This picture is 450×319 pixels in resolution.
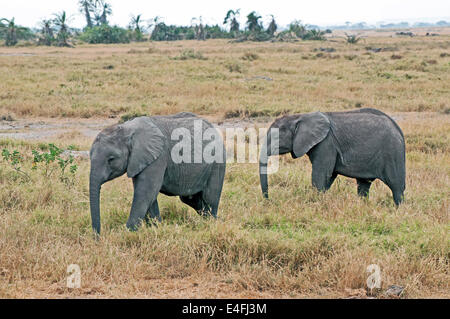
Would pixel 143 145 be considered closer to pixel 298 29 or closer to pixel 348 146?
pixel 348 146

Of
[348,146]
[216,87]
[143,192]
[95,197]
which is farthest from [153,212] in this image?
→ [216,87]

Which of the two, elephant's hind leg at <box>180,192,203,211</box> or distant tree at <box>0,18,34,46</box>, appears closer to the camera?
elephant's hind leg at <box>180,192,203,211</box>

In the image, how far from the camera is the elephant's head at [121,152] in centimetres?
510

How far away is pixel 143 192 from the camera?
17.7 feet

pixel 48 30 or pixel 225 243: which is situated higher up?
pixel 48 30

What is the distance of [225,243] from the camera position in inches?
205

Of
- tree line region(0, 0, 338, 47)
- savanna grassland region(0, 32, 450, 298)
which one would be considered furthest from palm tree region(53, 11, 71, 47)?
savanna grassland region(0, 32, 450, 298)

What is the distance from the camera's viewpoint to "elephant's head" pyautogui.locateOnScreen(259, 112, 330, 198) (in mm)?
7094

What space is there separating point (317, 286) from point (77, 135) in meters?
9.33

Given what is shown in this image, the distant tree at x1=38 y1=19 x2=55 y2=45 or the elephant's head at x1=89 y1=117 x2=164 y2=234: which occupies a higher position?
the distant tree at x1=38 y1=19 x2=55 y2=45

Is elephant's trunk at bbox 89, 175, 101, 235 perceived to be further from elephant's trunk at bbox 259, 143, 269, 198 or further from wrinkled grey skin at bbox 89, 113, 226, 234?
elephant's trunk at bbox 259, 143, 269, 198
